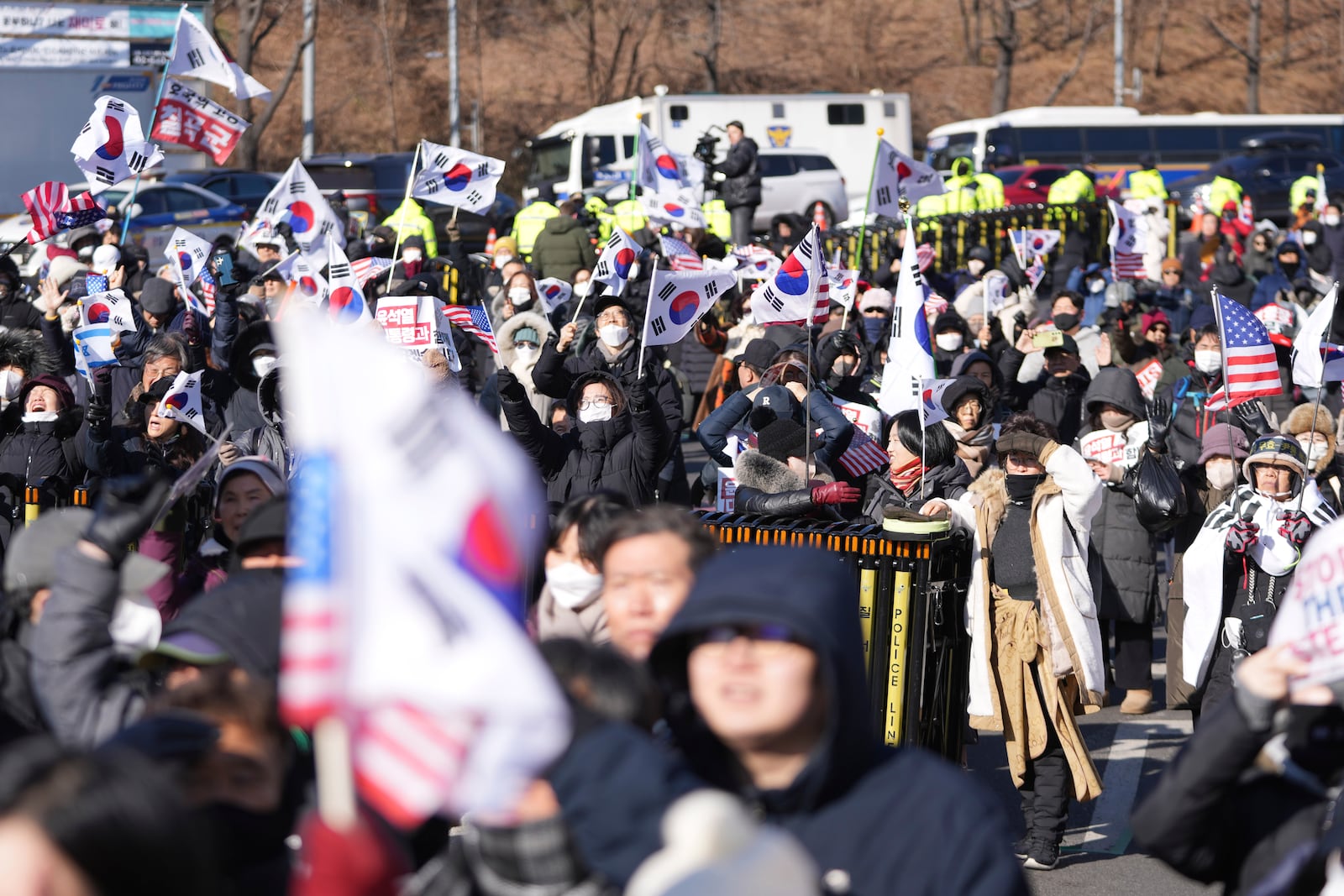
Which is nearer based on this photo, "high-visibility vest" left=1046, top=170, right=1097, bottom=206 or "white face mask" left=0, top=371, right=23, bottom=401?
"white face mask" left=0, top=371, right=23, bottom=401

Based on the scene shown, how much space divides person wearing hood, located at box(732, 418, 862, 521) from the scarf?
0.21m

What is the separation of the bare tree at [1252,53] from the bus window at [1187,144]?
12.3 meters

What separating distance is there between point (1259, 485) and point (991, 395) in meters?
2.44

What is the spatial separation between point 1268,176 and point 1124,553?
82.5ft

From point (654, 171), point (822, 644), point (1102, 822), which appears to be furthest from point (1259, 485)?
point (654, 171)

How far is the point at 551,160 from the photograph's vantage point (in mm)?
31625

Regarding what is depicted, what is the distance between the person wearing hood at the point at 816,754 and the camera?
2.83 m

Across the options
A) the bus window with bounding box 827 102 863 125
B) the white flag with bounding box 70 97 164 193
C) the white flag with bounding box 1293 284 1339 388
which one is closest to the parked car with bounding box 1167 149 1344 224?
the bus window with bounding box 827 102 863 125

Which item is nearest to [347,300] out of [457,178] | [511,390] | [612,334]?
[612,334]

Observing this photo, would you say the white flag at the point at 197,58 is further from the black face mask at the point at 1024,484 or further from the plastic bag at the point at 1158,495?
the black face mask at the point at 1024,484

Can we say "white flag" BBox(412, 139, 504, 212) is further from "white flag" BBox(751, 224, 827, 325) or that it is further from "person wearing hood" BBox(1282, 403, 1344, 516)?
"person wearing hood" BBox(1282, 403, 1344, 516)

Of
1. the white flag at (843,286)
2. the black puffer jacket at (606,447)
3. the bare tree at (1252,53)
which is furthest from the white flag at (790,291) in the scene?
the bare tree at (1252,53)

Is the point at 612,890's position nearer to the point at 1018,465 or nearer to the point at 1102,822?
the point at 1018,465

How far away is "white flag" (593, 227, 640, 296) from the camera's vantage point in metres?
12.8
